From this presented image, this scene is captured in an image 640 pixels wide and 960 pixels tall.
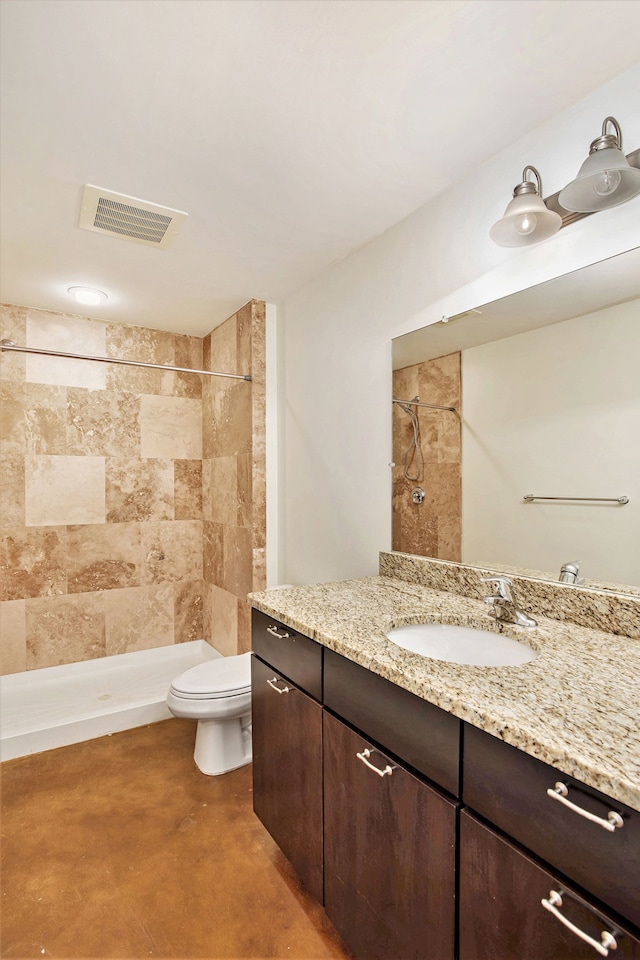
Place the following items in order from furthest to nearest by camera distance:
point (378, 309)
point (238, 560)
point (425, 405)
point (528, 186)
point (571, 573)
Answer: point (238, 560), point (378, 309), point (425, 405), point (571, 573), point (528, 186)

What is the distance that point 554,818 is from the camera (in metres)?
0.75

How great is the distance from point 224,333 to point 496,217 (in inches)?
81.7

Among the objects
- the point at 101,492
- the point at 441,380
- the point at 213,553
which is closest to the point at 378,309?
the point at 441,380

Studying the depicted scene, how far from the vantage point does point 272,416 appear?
9.46ft

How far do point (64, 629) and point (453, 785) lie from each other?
2.91 m

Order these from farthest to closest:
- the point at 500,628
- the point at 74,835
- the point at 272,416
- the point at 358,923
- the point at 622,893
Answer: the point at 272,416, the point at 74,835, the point at 500,628, the point at 358,923, the point at 622,893

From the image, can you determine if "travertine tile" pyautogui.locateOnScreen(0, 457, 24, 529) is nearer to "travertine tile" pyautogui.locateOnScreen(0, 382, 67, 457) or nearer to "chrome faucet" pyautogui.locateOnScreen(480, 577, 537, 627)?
"travertine tile" pyautogui.locateOnScreen(0, 382, 67, 457)

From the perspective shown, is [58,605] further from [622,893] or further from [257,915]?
[622,893]

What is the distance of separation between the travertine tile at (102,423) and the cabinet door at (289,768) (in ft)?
6.93

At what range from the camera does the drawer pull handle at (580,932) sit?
2.20ft

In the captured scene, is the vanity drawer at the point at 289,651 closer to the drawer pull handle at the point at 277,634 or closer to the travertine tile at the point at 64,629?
the drawer pull handle at the point at 277,634

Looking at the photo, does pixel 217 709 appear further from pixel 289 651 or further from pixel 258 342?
pixel 258 342

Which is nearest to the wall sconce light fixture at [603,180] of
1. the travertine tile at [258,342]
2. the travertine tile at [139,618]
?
the travertine tile at [258,342]

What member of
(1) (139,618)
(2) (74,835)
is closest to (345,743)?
(2) (74,835)
